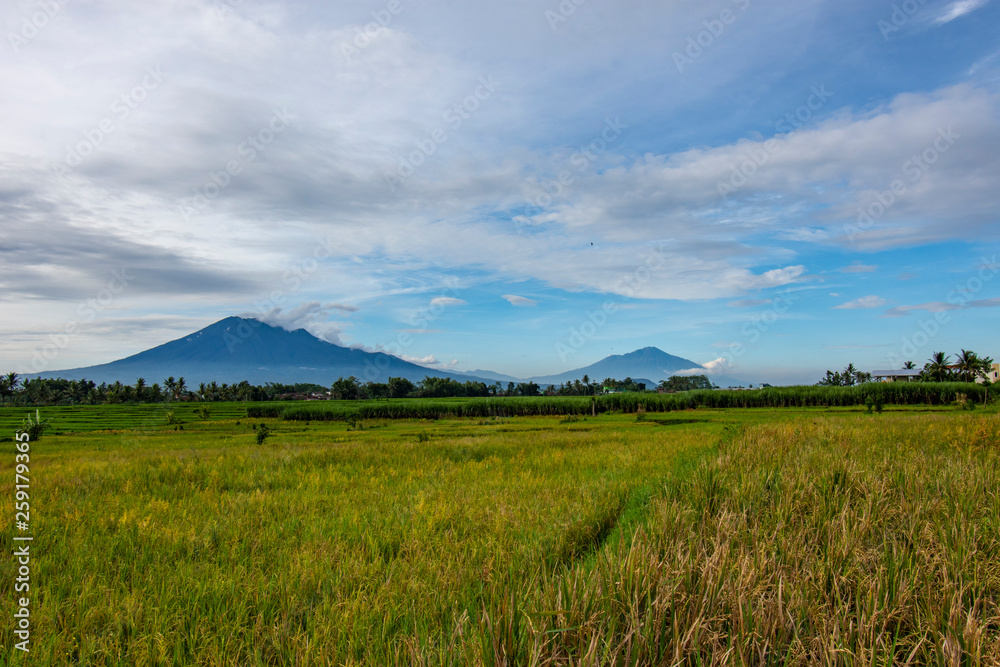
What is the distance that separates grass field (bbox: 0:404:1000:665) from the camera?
2.96 m

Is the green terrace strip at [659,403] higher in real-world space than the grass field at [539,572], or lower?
lower

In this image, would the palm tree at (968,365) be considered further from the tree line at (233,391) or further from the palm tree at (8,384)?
the palm tree at (8,384)

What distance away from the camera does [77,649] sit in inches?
158

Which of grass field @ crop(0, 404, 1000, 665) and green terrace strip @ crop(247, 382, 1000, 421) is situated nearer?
grass field @ crop(0, 404, 1000, 665)

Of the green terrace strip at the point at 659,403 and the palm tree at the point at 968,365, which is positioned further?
the palm tree at the point at 968,365

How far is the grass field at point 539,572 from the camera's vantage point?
2961mm

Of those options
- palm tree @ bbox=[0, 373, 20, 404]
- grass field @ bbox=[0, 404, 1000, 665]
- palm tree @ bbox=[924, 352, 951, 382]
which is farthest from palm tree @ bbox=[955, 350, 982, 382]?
palm tree @ bbox=[0, 373, 20, 404]

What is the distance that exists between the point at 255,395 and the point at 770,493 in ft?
470

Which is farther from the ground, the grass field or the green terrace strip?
the grass field

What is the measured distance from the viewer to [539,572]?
473cm

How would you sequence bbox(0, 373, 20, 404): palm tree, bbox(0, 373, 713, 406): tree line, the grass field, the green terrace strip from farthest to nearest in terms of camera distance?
bbox(0, 373, 713, 406): tree line < bbox(0, 373, 20, 404): palm tree < the green terrace strip < the grass field

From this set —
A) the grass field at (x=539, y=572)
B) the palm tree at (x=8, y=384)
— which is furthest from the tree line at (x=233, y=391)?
the grass field at (x=539, y=572)

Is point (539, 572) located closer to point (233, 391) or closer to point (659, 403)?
point (659, 403)

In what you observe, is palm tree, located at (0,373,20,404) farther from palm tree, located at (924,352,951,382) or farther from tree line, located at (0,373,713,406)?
palm tree, located at (924,352,951,382)
